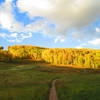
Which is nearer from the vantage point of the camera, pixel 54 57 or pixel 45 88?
pixel 45 88

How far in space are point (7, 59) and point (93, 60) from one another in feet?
180

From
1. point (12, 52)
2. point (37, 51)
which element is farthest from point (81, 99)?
point (37, 51)

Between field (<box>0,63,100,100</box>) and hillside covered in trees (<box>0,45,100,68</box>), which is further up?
hillside covered in trees (<box>0,45,100,68</box>)

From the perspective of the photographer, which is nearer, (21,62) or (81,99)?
(81,99)

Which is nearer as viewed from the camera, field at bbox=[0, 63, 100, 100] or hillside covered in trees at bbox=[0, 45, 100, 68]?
field at bbox=[0, 63, 100, 100]

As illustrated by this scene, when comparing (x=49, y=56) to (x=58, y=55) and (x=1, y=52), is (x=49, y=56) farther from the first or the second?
(x=1, y=52)

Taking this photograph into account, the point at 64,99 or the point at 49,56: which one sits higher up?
the point at 49,56

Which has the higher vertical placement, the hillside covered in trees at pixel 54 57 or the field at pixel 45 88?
the hillside covered in trees at pixel 54 57

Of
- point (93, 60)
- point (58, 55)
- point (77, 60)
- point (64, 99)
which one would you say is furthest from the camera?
point (58, 55)

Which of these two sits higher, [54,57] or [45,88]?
[54,57]

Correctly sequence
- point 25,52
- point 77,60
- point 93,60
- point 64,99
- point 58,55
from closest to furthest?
point 64,99, point 93,60, point 77,60, point 58,55, point 25,52

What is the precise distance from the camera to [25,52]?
141125 mm

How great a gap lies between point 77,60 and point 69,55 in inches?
363

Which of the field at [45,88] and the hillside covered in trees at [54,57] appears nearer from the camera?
the field at [45,88]
